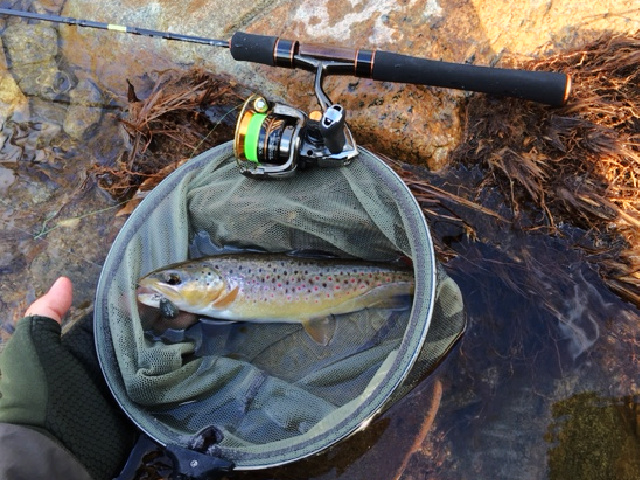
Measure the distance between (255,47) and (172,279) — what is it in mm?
1107

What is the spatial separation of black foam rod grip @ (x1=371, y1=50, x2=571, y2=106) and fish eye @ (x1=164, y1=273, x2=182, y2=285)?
4.14 feet

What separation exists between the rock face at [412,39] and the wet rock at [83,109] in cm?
65

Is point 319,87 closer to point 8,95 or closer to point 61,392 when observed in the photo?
point 61,392

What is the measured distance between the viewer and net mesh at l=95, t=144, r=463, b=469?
223cm

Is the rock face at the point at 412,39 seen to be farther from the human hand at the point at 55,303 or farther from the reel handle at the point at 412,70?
the human hand at the point at 55,303

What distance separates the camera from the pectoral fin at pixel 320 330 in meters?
2.72

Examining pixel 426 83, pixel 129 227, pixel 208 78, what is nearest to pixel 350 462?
pixel 129 227

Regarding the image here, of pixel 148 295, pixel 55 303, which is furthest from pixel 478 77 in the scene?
pixel 55 303

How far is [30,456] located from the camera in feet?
6.56

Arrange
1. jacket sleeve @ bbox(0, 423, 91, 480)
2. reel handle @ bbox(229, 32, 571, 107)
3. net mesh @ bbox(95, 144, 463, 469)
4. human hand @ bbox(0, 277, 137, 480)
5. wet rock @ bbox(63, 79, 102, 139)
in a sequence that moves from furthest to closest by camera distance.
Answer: wet rock @ bbox(63, 79, 102, 139), reel handle @ bbox(229, 32, 571, 107), net mesh @ bbox(95, 144, 463, 469), human hand @ bbox(0, 277, 137, 480), jacket sleeve @ bbox(0, 423, 91, 480)

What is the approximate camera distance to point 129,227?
247 centimetres

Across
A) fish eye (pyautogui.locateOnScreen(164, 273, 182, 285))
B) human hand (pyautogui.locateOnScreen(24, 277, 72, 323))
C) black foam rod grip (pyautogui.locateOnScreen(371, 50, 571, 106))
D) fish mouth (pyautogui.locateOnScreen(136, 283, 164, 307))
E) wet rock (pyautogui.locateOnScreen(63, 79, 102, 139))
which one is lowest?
human hand (pyautogui.locateOnScreen(24, 277, 72, 323))

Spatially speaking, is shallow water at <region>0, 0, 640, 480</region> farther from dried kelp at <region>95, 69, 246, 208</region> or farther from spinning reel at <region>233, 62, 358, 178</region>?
spinning reel at <region>233, 62, 358, 178</region>

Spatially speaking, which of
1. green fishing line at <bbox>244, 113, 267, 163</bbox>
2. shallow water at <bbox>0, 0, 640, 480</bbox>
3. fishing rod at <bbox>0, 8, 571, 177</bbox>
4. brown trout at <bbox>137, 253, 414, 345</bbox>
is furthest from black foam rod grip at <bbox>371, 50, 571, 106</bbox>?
brown trout at <bbox>137, 253, 414, 345</bbox>
